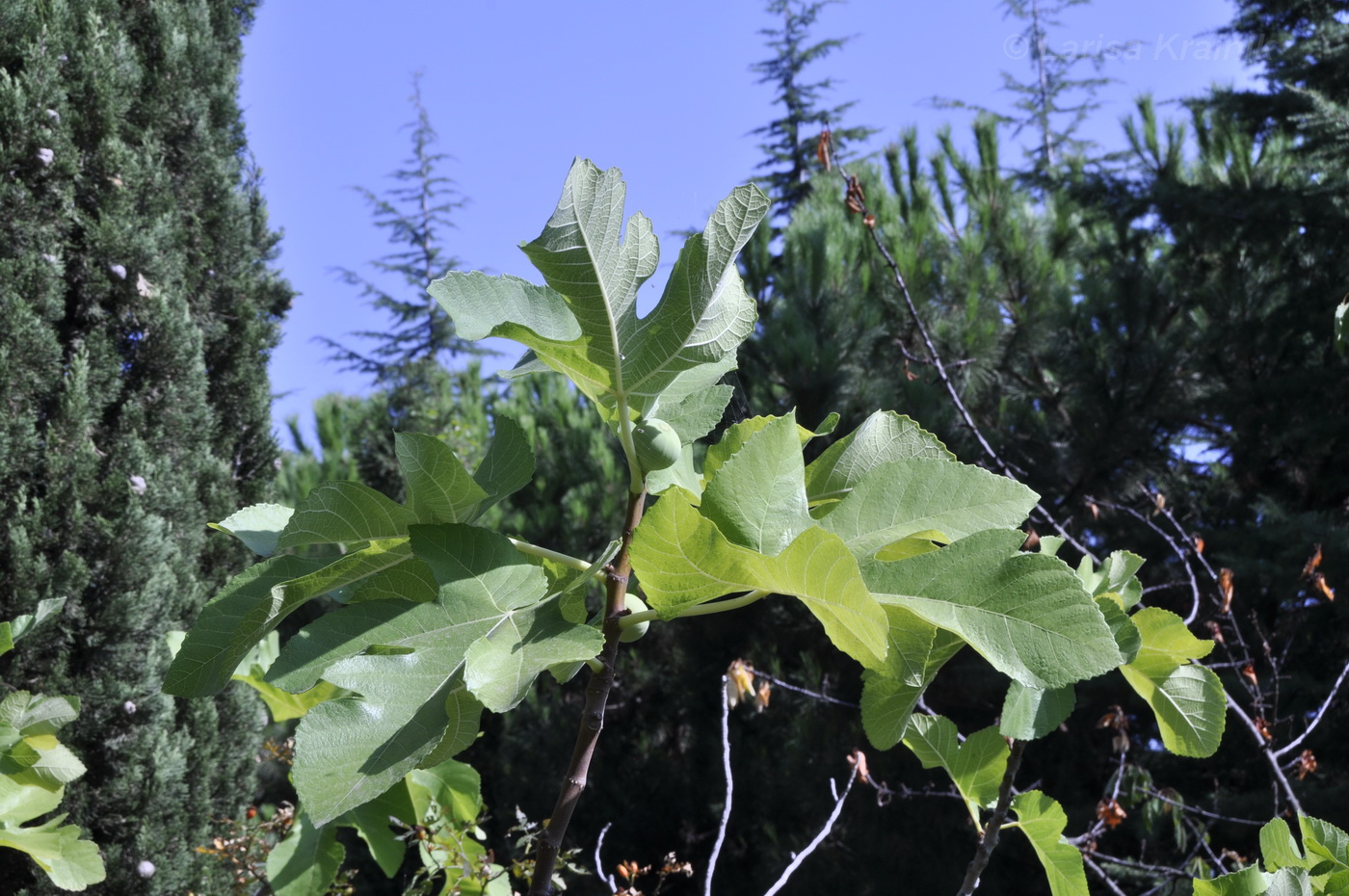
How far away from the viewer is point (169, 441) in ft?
10.0

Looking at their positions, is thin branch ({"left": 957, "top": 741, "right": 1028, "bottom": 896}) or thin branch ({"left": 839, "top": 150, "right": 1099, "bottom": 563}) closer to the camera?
thin branch ({"left": 957, "top": 741, "right": 1028, "bottom": 896})

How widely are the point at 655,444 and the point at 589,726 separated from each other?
0.16 m

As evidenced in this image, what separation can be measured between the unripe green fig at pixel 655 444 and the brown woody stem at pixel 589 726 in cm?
3

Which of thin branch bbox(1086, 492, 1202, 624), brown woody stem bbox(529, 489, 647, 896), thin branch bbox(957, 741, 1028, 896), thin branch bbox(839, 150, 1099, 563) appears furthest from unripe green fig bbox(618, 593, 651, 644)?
thin branch bbox(1086, 492, 1202, 624)

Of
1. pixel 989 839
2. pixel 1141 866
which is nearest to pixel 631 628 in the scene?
pixel 989 839

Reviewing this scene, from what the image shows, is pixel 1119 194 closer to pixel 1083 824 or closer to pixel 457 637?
pixel 1083 824

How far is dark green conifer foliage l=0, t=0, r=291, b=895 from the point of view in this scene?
2.68 metres

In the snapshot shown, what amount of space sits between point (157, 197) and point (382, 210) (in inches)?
359

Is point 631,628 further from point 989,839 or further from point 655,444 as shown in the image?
point 989,839

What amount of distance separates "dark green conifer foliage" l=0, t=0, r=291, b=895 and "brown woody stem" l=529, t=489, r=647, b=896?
270cm

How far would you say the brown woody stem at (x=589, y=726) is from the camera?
49cm

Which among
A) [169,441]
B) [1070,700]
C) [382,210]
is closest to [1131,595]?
[1070,700]

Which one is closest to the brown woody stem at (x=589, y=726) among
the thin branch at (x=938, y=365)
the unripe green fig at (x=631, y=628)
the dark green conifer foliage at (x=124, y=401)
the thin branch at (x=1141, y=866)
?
the unripe green fig at (x=631, y=628)

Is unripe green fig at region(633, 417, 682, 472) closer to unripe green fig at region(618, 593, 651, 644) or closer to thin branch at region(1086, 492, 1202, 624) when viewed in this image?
unripe green fig at region(618, 593, 651, 644)
